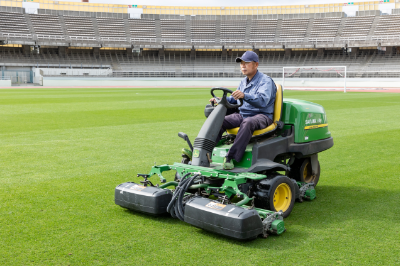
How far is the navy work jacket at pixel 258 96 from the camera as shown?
4.68 meters

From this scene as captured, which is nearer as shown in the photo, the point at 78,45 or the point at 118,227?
the point at 118,227

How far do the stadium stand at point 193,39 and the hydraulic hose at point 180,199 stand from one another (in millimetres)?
52638

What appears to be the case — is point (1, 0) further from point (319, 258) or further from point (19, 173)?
point (319, 258)

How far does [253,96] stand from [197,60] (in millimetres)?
61315

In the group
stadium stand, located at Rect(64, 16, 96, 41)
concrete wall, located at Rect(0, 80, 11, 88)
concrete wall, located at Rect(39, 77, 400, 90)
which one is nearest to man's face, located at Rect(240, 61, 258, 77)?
concrete wall, located at Rect(39, 77, 400, 90)

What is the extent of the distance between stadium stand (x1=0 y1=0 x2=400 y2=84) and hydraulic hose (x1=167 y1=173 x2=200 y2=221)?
52.6m

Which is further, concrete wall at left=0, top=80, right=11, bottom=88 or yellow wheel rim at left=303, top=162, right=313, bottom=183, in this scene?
concrete wall at left=0, top=80, right=11, bottom=88

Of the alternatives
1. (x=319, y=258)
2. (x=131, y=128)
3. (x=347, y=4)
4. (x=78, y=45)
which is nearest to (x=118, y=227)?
(x=319, y=258)

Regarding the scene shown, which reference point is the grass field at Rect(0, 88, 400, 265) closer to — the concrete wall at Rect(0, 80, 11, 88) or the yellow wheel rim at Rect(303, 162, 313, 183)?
the yellow wheel rim at Rect(303, 162, 313, 183)

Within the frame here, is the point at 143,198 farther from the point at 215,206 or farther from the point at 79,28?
the point at 79,28

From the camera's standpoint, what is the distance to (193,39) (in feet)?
214

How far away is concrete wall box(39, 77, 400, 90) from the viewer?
149ft

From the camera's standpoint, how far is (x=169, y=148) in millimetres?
8711

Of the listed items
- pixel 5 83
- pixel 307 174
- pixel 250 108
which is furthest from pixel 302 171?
pixel 5 83
